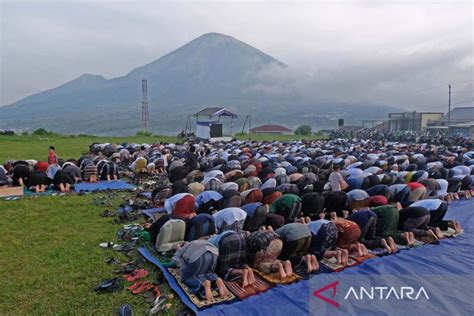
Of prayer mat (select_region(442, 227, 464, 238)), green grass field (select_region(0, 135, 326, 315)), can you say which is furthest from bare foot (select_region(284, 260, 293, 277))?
prayer mat (select_region(442, 227, 464, 238))

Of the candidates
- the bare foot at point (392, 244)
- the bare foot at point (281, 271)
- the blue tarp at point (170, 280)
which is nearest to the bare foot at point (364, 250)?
the bare foot at point (392, 244)

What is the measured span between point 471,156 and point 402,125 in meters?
40.5

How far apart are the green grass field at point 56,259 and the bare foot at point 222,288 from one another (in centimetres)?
53

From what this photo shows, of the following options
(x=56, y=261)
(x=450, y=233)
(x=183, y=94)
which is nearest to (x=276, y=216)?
(x=450, y=233)

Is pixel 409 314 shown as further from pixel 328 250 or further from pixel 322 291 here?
pixel 328 250

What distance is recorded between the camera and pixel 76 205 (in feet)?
28.2

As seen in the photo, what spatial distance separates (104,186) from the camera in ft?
35.9

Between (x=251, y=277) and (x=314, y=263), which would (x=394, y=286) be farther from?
(x=251, y=277)

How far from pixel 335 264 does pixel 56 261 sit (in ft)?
14.3

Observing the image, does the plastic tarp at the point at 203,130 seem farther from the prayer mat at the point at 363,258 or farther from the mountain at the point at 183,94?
the mountain at the point at 183,94

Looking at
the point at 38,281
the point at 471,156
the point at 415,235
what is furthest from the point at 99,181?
the point at 471,156

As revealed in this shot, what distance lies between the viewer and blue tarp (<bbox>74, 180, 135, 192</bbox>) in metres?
10.5

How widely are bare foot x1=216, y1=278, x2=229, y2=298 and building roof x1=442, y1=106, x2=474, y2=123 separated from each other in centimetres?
→ 5918

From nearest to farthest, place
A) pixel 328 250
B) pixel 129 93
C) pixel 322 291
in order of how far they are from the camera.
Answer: pixel 322 291, pixel 328 250, pixel 129 93
